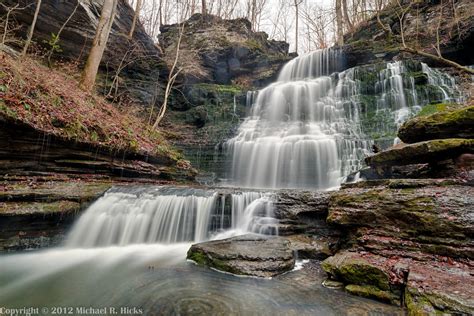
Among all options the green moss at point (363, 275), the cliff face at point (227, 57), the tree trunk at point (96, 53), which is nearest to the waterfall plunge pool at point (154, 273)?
the green moss at point (363, 275)

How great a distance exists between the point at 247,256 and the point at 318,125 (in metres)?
11.6

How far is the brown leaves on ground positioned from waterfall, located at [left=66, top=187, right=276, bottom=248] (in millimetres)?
2149

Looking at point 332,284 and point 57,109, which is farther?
point 57,109

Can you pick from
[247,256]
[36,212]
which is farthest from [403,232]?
[36,212]

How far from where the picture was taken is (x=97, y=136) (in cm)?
816

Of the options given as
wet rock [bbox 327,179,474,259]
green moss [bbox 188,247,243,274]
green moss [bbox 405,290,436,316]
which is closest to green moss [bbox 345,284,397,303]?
green moss [bbox 405,290,436,316]

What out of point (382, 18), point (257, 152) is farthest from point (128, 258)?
point (382, 18)

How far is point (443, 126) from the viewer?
5883 mm

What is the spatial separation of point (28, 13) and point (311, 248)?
14.1m

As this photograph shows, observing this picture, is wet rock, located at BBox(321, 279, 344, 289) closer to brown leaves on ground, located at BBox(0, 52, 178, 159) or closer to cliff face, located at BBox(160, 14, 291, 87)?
brown leaves on ground, located at BBox(0, 52, 178, 159)

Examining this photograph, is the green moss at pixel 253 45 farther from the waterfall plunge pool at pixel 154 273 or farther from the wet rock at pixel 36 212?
the wet rock at pixel 36 212

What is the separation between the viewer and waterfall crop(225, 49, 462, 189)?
1191 centimetres

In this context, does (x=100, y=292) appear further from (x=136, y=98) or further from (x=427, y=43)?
(x=427, y=43)

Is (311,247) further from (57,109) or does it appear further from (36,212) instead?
(57,109)
